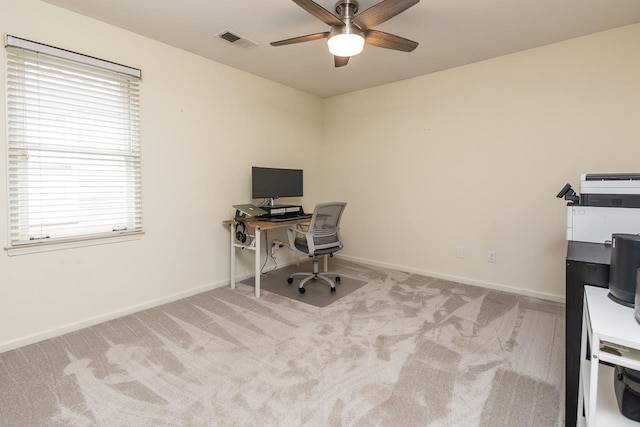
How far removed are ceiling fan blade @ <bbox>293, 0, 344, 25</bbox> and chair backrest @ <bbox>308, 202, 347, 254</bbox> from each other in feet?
5.26

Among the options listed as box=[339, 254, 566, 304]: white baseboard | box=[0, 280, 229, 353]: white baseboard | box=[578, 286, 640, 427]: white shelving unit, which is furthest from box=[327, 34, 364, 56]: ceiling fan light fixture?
box=[339, 254, 566, 304]: white baseboard

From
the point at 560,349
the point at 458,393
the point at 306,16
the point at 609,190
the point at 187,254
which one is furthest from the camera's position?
the point at 187,254

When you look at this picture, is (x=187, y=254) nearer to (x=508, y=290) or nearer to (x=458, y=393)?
(x=458, y=393)

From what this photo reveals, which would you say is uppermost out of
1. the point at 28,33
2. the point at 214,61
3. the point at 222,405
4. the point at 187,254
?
the point at 214,61

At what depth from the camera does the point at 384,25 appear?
8.43ft

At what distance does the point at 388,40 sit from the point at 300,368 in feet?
7.59

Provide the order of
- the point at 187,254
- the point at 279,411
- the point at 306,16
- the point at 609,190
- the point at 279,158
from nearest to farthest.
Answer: the point at 279,411
the point at 609,190
the point at 306,16
the point at 187,254
the point at 279,158

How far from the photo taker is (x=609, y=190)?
1954 mm

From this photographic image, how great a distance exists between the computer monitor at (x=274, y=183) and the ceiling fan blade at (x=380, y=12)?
1.97 m

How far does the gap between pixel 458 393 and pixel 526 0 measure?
263cm

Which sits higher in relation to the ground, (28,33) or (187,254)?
(28,33)

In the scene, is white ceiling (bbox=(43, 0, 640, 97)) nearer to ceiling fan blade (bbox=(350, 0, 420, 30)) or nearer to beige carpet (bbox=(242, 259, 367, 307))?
ceiling fan blade (bbox=(350, 0, 420, 30))

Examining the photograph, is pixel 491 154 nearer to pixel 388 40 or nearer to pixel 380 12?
pixel 388 40

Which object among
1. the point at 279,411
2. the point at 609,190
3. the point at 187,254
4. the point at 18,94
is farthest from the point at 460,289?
the point at 18,94
